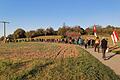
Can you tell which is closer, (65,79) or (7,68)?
(65,79)

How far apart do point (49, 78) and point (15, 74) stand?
4.55ft

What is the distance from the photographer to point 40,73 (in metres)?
11.5

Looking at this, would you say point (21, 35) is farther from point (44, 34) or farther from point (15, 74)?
point (15, 74)

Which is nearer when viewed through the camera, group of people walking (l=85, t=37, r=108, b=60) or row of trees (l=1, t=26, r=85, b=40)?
group of people walking (l=85, t=37, r=108, b=60)

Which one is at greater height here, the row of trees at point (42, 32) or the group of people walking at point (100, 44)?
the row of trees at point (42, 32)

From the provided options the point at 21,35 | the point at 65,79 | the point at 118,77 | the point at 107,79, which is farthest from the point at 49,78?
the point at 21,35

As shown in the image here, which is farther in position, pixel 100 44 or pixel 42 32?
pixel 42 32

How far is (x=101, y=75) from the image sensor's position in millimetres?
12320

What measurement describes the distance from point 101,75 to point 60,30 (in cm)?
13583

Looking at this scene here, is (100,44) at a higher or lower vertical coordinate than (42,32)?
lower

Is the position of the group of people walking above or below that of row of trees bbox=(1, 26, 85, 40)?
below

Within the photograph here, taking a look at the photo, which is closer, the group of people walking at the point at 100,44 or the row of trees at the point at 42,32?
the group of people walking at the point at 100,44

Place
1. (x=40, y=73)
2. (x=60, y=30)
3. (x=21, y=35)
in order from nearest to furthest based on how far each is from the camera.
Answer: (x=40, y=73), (x=60, y=30), (x=21, y=35)

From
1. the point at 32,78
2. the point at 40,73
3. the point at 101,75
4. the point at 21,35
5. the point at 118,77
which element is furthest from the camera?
the point at 21,35
